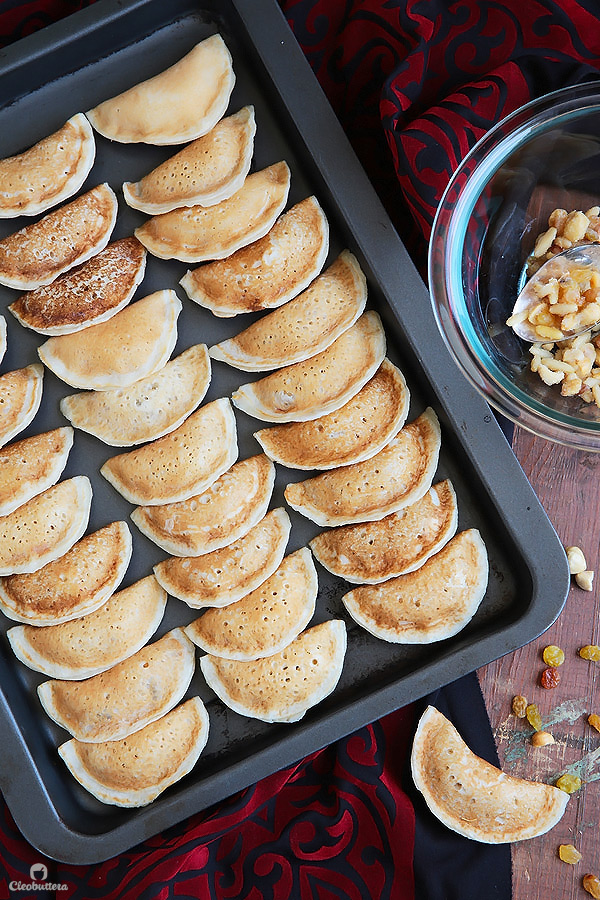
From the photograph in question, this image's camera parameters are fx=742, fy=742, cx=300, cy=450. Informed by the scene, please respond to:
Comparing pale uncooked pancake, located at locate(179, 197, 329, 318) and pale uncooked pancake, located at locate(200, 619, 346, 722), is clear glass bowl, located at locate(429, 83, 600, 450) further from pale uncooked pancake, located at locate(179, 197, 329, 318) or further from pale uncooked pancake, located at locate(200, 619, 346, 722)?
pale uncooked pancake, located at locate(200, 619, 346, 722)

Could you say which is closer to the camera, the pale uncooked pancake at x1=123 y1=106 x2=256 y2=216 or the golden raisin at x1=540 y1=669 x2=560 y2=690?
the pale uncooked pancake at x1=123 y1=106 x2=256 y2=216

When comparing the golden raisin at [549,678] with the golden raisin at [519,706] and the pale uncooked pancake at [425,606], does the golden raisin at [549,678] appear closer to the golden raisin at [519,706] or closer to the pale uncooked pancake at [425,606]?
the golden raisin at [519,706]

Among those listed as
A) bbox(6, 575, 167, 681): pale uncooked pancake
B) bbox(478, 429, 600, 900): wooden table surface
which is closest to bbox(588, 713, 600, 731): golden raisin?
bbox(478, 429, 600, 900): wooden table surface

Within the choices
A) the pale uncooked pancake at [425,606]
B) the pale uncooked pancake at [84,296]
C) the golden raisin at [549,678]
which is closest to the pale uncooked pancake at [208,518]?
the pale uncooked pancake at [425,606]

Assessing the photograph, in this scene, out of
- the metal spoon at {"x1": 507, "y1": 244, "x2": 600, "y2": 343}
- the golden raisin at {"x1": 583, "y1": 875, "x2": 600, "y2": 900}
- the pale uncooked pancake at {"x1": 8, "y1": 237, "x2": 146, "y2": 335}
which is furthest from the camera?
the golden raisin at {"x1": 583, "y1": 875, "x2": 600, "y2": 900}

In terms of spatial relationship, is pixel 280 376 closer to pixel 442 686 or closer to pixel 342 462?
pixel 342 462

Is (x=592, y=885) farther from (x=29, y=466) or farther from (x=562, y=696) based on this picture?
(x=29, y=466)

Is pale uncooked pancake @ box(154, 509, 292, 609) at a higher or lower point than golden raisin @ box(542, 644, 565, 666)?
higher

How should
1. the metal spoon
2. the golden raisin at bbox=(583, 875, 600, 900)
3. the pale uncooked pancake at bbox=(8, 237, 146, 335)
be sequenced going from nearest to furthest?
the metal spoon < the pale uncooked pancake at bbox=(8, 237, 146, 335) < the golden raisin at bbox=(583, 875, 600, 900)
